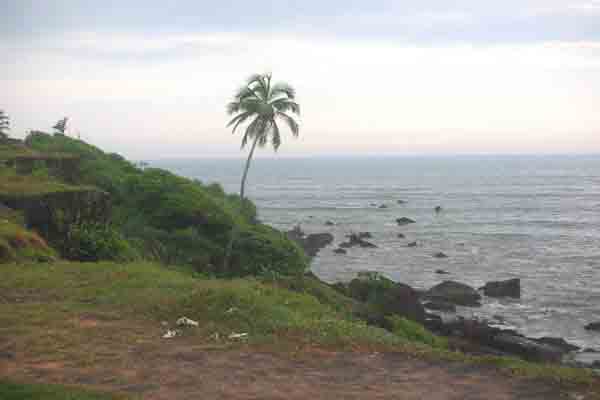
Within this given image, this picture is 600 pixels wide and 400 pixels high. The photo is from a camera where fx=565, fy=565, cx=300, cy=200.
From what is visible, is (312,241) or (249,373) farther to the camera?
(312,241)

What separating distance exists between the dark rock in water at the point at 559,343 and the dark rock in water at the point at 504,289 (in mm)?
7783

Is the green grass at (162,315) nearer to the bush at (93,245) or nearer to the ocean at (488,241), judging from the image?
the bush at (93,245)

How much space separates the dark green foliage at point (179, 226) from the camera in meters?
23.2

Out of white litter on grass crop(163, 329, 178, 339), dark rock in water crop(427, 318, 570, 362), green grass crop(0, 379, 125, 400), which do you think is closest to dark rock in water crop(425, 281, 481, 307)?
dark rock in water crop(427, 318, 570, 362)

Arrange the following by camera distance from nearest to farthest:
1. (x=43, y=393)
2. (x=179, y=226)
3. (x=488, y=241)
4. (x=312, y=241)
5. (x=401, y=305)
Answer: (x=43, y=393) < (x=401, y=305) < (x=179, y=226) < (x=488, y=241) < (x=312, y=241)

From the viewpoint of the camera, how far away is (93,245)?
16.4m

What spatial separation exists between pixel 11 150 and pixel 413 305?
1889cm

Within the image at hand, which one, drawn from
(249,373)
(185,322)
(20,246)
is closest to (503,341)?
(185,322)

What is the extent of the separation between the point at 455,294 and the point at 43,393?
25.0 metres

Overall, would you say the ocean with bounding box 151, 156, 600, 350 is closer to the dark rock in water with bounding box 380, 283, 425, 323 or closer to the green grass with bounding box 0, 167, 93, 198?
the dark rock in water with bounding box 380, 283, 425, 323

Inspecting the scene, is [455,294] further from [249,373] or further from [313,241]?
[249,373]

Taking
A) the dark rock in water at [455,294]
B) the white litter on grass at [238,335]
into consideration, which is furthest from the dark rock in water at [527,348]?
the white litter on grass at [238,335]

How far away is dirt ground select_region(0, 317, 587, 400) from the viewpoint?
22.1 feet

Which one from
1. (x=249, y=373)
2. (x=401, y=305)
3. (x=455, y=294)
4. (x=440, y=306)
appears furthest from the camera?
(x=455, y=294)
